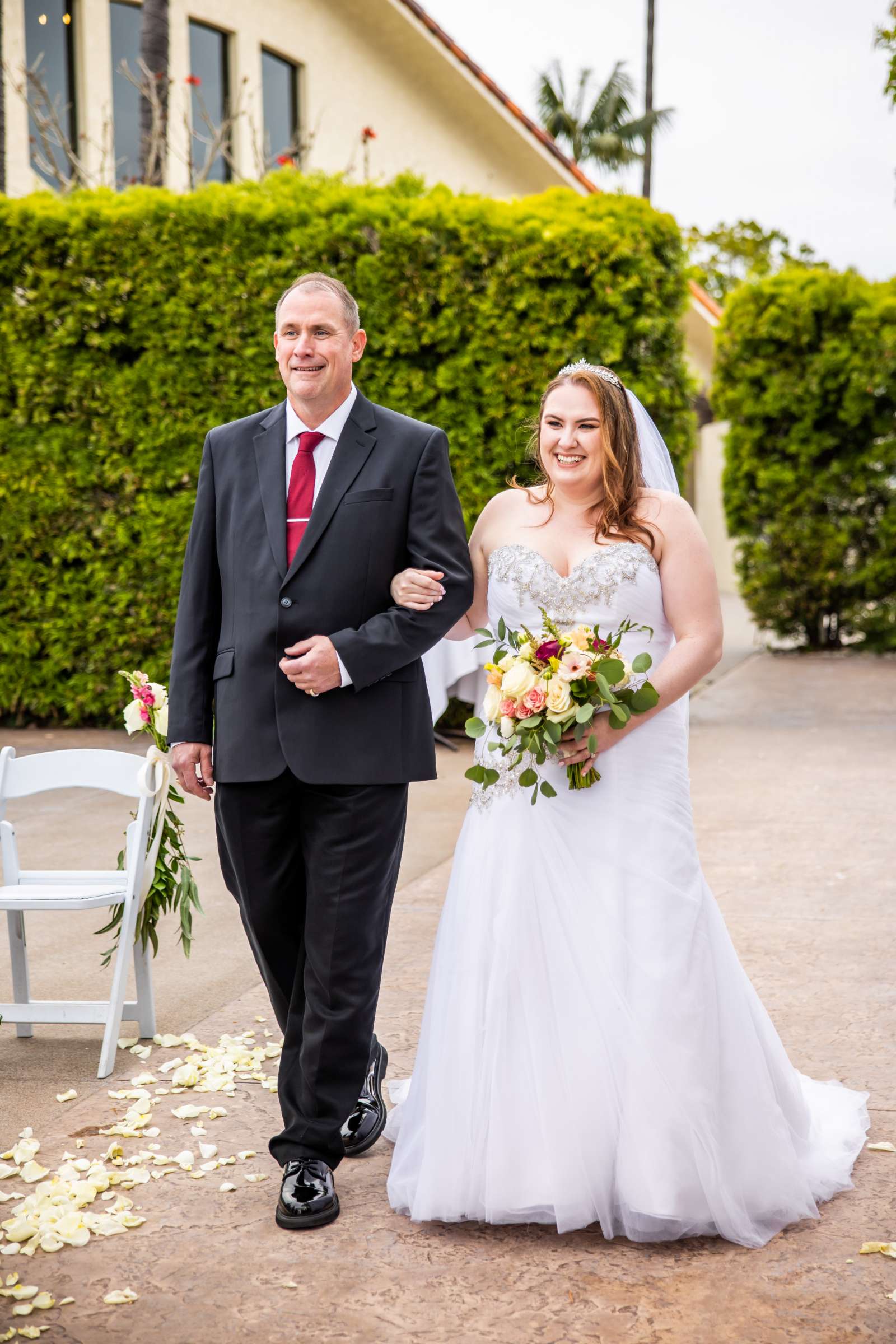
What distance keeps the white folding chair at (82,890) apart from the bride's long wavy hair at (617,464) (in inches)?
74.8

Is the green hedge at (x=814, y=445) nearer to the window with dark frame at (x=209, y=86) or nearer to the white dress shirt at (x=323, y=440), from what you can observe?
the window with dark frame at (x=209, y=86)

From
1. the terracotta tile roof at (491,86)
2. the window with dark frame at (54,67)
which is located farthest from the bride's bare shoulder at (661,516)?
the terracotta tile roof at (491,86)

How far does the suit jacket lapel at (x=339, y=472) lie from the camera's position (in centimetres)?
334

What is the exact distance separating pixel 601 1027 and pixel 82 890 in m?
2.03

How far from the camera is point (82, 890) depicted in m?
4.50

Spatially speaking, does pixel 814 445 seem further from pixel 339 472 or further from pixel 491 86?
pixel 339 472

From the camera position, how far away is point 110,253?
9945mm

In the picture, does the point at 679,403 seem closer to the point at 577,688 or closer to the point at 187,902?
the point at 187,902

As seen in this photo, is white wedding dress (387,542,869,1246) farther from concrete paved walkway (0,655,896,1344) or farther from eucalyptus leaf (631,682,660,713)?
eucalyptus leaf (631,682,660,713)

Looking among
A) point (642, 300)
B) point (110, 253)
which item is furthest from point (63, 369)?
point (642, 300)

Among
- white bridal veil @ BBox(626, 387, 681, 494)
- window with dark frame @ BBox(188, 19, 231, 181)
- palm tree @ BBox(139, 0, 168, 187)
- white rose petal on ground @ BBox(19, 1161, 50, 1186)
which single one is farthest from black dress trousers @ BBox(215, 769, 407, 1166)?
window with dark frame @ BBox(188, 19, 231, 181)

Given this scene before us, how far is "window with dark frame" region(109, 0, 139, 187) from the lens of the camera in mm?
14195

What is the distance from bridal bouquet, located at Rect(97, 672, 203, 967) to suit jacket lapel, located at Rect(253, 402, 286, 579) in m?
1.26

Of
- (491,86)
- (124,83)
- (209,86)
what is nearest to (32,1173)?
(124,83)
